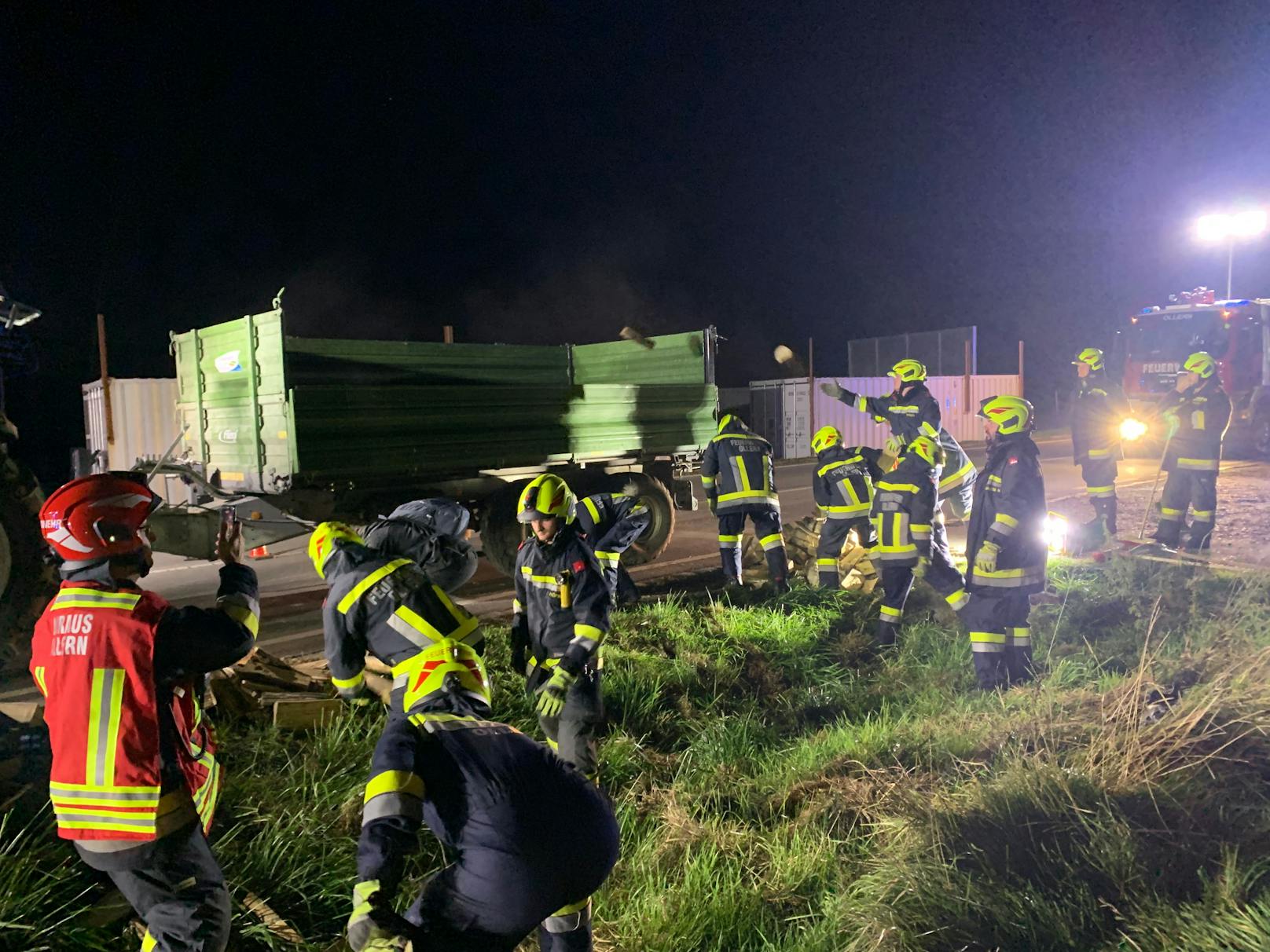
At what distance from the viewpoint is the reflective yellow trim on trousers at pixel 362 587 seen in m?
2.64

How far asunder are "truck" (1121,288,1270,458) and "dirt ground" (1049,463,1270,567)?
2084mm

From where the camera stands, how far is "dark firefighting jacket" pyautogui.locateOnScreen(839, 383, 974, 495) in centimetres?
666

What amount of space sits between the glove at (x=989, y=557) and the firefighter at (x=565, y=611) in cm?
272

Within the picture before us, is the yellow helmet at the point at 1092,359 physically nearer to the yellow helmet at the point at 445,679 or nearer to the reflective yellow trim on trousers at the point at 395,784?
the yellow helmet at the point at 445,679

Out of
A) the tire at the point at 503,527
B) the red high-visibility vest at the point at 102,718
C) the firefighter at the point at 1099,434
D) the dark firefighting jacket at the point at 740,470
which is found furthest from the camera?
the firefighter at the point at 1099,434

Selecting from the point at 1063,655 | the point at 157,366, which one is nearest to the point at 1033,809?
the point at 1063,655

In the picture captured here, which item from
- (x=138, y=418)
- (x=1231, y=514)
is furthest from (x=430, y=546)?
(x=1231, y=514)

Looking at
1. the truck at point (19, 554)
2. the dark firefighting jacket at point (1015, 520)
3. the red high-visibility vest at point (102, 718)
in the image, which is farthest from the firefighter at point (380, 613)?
the dark firefighting jacket at point (1015, 520)

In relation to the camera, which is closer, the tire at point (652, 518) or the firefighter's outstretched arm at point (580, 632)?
the firefighter's outstretched arm at point (580, 632)

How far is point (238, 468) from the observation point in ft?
24.1

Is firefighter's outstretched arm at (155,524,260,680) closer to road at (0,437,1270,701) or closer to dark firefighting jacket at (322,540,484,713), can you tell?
dark firefighting jacket at (322,540,484,713)

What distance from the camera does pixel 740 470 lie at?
7430mm

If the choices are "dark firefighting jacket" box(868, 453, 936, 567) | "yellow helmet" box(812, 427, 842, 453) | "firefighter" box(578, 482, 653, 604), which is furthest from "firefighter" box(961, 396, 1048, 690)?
"firefighter" box(578, 482, 653, 604)

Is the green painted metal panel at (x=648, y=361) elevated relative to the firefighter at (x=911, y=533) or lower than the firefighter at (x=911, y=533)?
elevated
